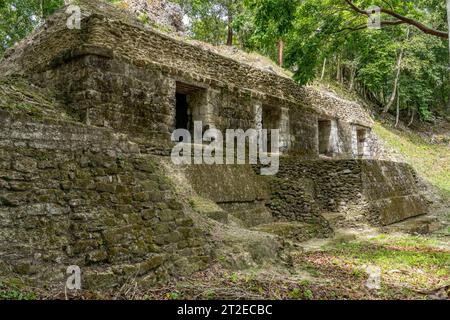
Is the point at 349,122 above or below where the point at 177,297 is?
above

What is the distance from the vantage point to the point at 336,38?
976cm

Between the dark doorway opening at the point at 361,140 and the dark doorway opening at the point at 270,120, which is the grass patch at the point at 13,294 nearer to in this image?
the dark doorway opening at the point at 270,120

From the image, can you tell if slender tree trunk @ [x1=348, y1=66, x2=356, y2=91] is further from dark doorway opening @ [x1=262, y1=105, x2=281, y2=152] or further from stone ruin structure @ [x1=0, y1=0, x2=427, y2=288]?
dark doorway opening @ [x1=262, y1=105, x2=281, y2=152]

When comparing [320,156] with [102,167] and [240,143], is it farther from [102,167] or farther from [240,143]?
[102,167]

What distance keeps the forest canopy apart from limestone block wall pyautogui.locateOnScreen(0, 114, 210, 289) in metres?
5.74

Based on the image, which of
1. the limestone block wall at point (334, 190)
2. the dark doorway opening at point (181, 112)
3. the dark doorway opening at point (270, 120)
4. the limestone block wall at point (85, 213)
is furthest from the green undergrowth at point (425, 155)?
the limestone block wall at point (85, 213)

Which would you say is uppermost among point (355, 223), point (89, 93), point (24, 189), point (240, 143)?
point (89, 93)

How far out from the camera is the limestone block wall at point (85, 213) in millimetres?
3715

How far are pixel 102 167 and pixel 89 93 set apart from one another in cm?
317

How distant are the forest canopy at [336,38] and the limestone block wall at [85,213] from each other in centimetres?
574

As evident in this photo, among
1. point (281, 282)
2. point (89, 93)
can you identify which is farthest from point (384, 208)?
point (89, 93)

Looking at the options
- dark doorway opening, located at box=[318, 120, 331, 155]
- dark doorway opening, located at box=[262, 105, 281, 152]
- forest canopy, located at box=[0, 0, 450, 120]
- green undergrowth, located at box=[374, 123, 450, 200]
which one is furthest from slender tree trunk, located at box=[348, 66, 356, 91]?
dark doorway opening, located at box=[262, 105, 281, 152]

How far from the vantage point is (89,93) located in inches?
290

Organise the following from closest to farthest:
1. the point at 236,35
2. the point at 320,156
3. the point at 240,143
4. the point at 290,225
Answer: the point at 290,225 < the point at 240,143 < the point at 320,156 < the point at 236,35
